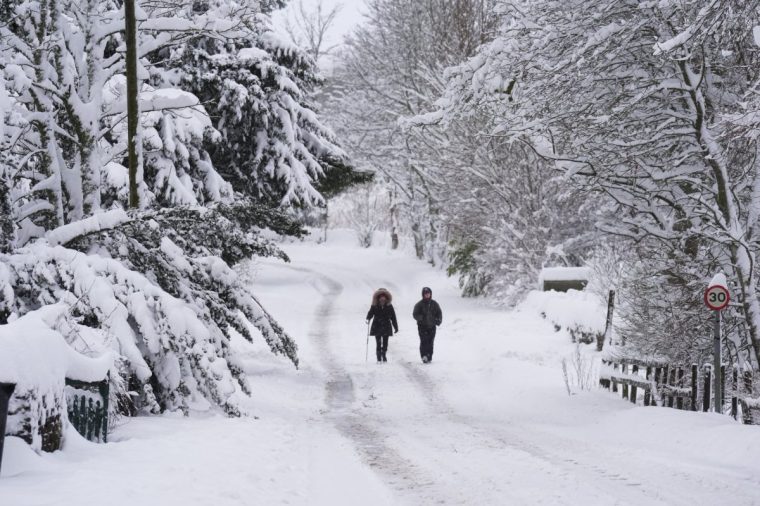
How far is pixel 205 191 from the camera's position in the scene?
22.5 metres

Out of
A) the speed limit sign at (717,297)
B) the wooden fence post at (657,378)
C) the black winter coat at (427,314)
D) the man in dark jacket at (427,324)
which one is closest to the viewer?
the speed limit sign at (717,297)

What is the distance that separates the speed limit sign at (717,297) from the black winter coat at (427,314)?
8064 millimetres

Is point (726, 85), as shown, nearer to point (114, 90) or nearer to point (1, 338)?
point (1, 338)

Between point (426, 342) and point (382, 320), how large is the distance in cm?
109

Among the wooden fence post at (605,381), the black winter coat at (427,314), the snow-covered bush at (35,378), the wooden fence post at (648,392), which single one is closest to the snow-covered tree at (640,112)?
the wooden fence post at (648,392)

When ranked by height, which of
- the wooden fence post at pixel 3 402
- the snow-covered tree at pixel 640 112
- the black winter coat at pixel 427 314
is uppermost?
the snow-covered tree at pixel 640 112

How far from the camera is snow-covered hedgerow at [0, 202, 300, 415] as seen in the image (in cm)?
849

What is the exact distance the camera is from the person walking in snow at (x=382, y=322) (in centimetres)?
1722

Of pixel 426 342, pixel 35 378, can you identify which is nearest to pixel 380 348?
pixel 426 342

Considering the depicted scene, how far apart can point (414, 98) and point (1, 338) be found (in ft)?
103

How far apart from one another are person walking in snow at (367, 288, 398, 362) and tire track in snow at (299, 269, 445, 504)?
97cm

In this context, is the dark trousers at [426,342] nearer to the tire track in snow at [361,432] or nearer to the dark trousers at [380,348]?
the dark trousers at [380,348]

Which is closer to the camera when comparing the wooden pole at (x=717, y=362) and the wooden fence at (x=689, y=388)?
the wooden pole at (x=717, y=362)

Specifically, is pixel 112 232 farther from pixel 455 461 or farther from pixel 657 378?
pixel 657 378
